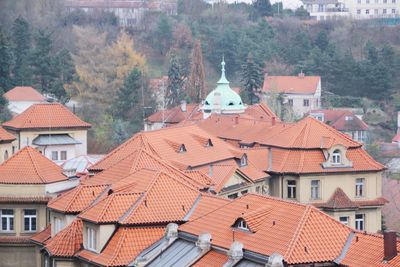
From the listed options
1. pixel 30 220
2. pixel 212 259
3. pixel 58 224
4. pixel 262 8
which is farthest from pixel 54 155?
pixel 262 8

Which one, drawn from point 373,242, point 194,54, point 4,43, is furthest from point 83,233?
point 194,54

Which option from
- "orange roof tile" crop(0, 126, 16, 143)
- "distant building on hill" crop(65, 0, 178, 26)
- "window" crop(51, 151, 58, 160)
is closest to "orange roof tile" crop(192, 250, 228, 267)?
"orange roof tile" crop(0, 126, 16, 143)

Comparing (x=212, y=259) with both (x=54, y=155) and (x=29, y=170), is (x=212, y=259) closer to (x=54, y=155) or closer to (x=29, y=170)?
(x=29, y=170)

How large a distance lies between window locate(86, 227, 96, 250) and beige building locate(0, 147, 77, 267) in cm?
684

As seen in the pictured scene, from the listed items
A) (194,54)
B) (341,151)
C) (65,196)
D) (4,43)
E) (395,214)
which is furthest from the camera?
(194,54)

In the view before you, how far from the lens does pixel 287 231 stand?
37.8 metres

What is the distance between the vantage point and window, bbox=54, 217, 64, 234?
47.1m

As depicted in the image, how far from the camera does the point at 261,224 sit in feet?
127

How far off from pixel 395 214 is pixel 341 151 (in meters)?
16.6

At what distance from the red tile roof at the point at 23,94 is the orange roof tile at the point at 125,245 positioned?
50955 mm

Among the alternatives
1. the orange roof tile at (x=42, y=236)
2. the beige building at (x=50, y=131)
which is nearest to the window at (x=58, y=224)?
the orange roof tile at (x=42, y=236)

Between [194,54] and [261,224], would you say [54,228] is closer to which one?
[261,224]

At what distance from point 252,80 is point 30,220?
209ft

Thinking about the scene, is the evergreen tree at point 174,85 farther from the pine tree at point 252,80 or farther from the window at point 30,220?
the window at point 30,220
